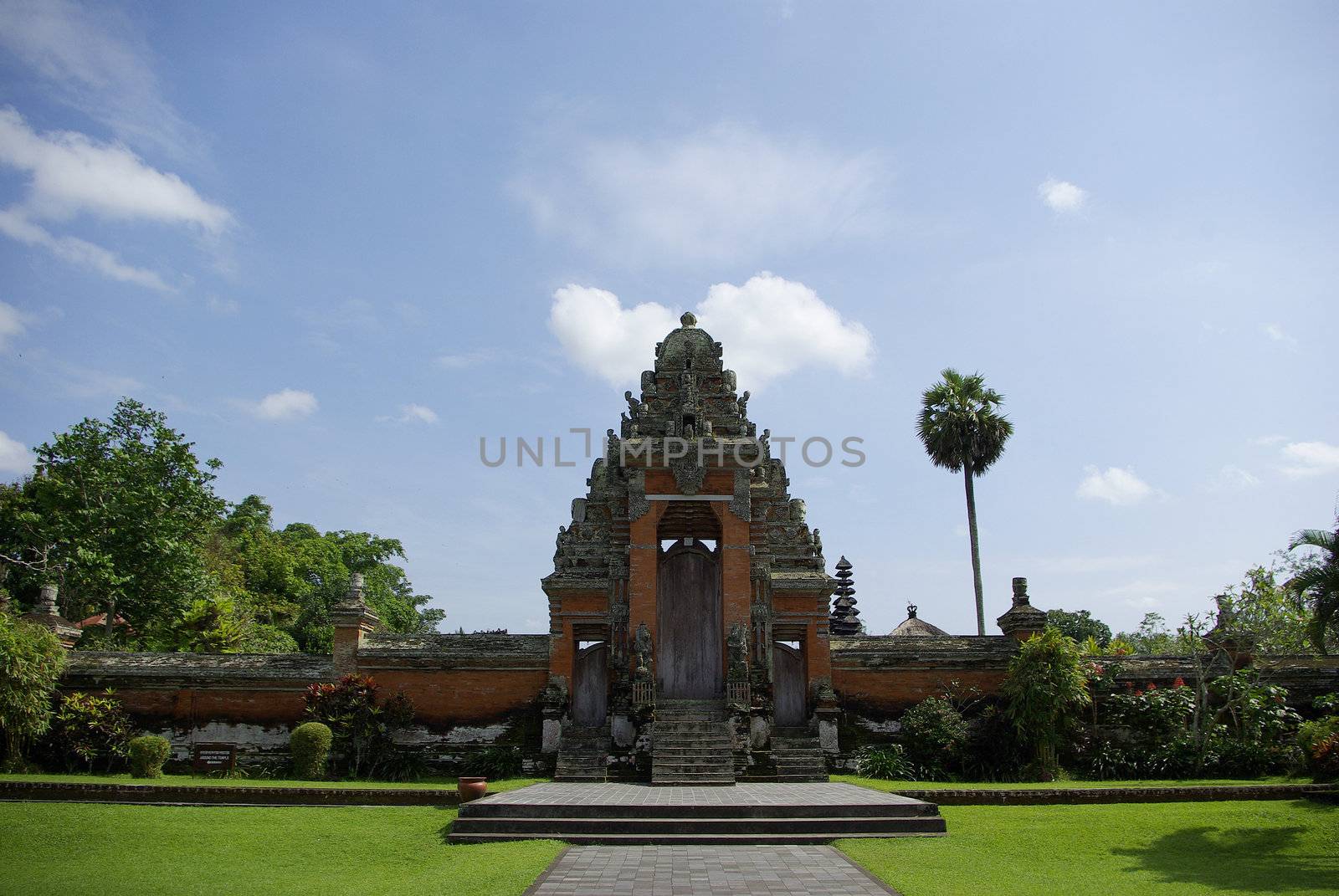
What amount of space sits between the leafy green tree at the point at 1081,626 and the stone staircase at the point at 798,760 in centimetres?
4115

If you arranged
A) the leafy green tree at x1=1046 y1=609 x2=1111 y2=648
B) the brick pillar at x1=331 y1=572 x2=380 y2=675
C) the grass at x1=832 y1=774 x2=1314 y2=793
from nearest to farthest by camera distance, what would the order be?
the grass at x1=832 y1=774 x2=1314 y2=793 < the brick pillar at x1=331 y1=572 x2=380 y2=675 < the leafy green tree at x1=1046 y1=609 x2=1111 y2=648

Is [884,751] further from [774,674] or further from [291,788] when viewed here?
[291,788]

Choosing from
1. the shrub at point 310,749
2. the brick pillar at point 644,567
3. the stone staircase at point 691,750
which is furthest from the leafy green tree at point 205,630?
the stone staircase at point 691,750

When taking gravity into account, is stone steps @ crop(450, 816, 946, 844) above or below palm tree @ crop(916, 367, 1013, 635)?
below

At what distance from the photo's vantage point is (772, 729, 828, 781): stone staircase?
15.5m

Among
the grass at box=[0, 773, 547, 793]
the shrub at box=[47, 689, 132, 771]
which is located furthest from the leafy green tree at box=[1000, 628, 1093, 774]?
the shrub at box=[47, 689, 132, 771]

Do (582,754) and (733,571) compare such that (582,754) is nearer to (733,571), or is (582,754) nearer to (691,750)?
(691,750)

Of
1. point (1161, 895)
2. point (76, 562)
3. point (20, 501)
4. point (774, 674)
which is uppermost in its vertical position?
point (20, 501)

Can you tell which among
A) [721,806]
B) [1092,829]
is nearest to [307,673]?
[721,806]

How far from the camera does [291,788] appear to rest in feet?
43.8

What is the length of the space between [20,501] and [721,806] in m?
25.7

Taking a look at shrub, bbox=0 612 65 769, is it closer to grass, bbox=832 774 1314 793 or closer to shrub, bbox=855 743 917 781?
grass, bbox=832 774 1314 793

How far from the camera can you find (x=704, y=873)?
8883mm

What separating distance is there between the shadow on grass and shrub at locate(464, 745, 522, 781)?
10.4m
